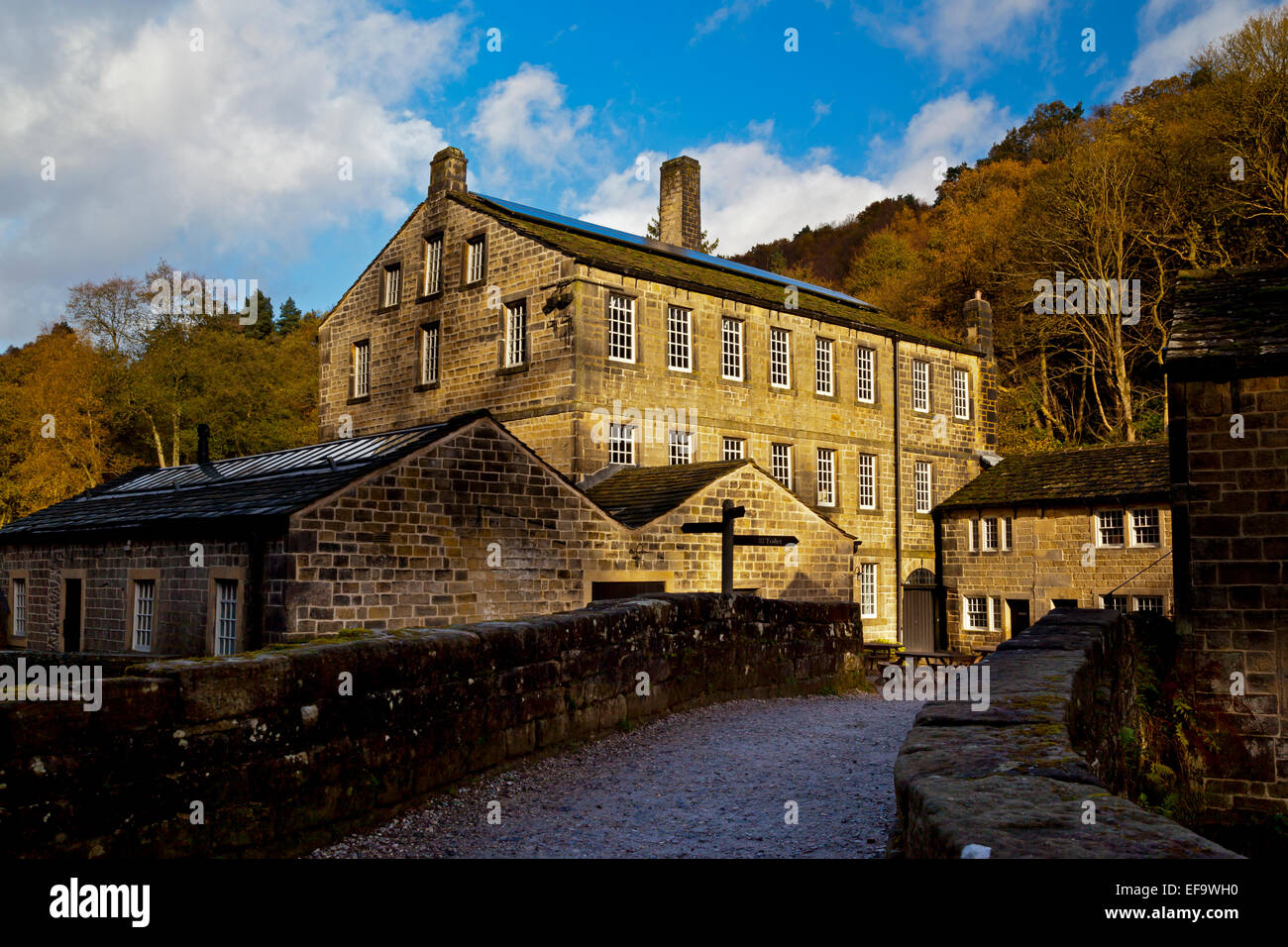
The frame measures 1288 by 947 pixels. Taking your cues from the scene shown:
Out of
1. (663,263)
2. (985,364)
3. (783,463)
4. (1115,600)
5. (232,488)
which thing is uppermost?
(663,263)

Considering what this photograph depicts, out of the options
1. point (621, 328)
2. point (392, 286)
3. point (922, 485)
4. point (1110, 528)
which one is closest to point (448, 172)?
point (392, 286)

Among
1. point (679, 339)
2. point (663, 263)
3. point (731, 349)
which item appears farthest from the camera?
point (731, 349)

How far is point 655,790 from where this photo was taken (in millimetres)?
6715

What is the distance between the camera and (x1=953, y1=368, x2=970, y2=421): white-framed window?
1304 inches

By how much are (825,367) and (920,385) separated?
4.72 meters

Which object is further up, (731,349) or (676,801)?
(731,349)

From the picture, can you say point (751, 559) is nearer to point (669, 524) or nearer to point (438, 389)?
point (669, 524)

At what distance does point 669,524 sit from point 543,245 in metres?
8.86

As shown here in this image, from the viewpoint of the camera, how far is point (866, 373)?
1190 inches

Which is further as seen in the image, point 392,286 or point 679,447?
point 392,286

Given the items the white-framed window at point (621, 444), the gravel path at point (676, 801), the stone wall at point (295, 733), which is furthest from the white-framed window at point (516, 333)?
the gravel path at point (676, 801)

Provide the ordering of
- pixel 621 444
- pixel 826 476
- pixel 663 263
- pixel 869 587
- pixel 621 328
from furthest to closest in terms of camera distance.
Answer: pixel 869 587
pixel 826 476
pixel 663 263
pixel 621 328
pixel 621 444

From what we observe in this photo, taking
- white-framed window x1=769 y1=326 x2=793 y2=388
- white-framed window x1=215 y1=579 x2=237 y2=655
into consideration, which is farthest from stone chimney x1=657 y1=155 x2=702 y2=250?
white-framed window x1=215 y1=579 x2=237 y2=655

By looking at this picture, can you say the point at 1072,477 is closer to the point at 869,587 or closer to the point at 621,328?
the point at 869,587
